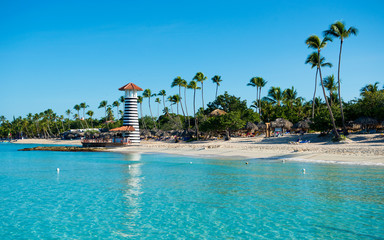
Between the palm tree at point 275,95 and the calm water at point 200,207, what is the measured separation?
1965 inches

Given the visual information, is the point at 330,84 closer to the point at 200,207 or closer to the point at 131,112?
the point at 131,112

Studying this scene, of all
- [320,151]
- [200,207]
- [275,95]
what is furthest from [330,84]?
[200,207]

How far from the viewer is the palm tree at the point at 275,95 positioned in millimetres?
65938

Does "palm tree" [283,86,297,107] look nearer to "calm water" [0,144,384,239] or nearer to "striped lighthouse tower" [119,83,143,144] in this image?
"striped lighthouse tower" [119,83,143,144]

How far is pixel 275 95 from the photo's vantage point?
216 feet

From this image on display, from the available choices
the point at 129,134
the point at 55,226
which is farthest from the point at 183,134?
the point at 55,226

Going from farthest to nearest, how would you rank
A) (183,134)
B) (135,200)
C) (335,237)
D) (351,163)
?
1. (183,134)
2. (351,163)
3. (135,200)
4. (335,237)

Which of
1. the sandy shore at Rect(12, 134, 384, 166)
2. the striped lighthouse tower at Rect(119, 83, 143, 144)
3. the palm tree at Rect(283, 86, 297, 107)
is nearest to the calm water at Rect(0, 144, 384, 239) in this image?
the sandy shore at Rect(12, 134, 384, 166)

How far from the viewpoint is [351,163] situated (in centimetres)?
2114

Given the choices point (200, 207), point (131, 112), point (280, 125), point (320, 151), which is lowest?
point (200, 207)

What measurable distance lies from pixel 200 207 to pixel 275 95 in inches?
2312

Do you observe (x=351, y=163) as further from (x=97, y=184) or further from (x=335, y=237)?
(x=97, y=184)

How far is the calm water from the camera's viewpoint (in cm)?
848

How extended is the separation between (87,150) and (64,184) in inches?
1285
